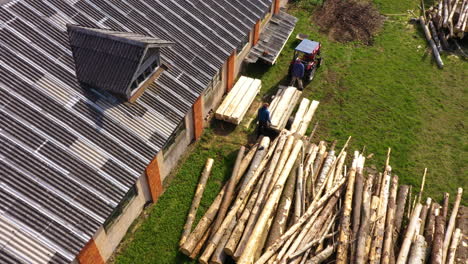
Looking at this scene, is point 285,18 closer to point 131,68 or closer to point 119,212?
point 131,68

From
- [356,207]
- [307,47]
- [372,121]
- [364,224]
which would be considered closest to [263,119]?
[356,207]

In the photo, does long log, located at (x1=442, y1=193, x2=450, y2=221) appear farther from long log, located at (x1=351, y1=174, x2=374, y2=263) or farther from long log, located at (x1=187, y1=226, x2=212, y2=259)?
long log, located at (x1=187, y1=226, x2=212, y2=259)

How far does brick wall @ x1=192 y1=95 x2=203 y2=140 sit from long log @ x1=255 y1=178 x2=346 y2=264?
23.2 ft

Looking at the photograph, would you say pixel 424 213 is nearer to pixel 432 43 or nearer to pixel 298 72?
pixel 298 72

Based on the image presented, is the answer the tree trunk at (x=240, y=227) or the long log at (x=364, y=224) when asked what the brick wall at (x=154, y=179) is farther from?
the long log at (x=364, y=224)

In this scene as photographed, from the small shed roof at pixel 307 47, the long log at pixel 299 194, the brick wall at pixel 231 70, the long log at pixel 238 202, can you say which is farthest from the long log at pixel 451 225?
the brick wall at pixel 231 70

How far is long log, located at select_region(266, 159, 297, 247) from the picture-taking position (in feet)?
39.2

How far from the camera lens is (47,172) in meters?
9.55

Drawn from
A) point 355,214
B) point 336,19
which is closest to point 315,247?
point 355,214

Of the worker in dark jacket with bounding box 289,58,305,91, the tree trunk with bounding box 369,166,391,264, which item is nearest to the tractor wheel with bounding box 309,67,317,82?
the worker in dark jacket with bounding box 289,58,305,91

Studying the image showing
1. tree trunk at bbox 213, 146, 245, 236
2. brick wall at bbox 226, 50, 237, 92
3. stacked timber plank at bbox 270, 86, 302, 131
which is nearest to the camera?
tree trunk at bbox 213, 146, 245, 236

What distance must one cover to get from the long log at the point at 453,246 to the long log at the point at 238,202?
315 inches

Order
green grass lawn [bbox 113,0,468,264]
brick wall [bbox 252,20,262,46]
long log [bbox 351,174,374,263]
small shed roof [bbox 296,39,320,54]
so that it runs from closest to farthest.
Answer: long log [bbox 351,174,374,263] → green grass lawn [bbox 113,0,468,264] → small shed roof [bbox 296,39,320,54] → brick wall [bbox 252,20,262,46]

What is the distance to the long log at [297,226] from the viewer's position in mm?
11242
